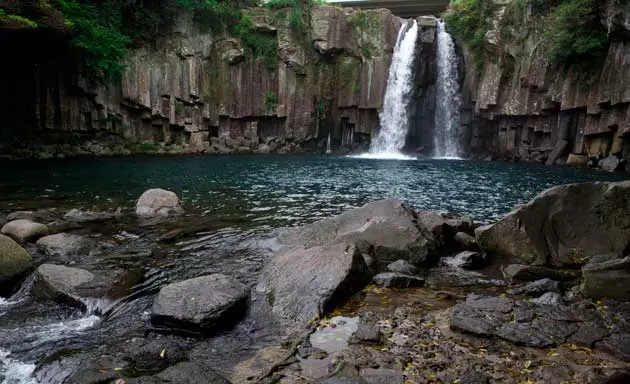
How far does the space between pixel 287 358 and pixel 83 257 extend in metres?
6.20

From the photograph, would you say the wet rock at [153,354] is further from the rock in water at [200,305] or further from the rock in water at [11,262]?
the rock in water at [11,262]

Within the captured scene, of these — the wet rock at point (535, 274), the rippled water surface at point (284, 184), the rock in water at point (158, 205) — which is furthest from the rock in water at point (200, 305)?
the rock in water at point (158, 205)

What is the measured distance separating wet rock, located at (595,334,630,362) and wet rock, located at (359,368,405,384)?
2431 mm

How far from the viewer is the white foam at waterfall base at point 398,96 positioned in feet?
127

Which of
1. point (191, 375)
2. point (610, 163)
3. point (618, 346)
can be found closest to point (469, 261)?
point (618, 346)

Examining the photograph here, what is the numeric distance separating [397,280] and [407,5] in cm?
4239

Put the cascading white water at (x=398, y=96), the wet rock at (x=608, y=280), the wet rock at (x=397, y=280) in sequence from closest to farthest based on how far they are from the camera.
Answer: the wet rock at (x=608, y=280), the wet rock at (x=397, y=280), the cascading white water at (x=398, y=96)

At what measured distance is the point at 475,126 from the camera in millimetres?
37500

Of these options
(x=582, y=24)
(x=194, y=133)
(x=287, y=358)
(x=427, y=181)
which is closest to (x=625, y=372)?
(x=287, y=358)

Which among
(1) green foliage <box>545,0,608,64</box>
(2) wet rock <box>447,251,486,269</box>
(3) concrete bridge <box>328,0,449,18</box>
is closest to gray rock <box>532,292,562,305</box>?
(2) wet rock <box>447,251,486,269</box>

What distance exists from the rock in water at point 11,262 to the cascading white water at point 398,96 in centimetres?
3197

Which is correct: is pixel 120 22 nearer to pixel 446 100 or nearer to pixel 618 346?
pixel 446 100

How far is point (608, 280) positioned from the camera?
273 inches

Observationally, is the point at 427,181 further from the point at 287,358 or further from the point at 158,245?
the point at 287,358
